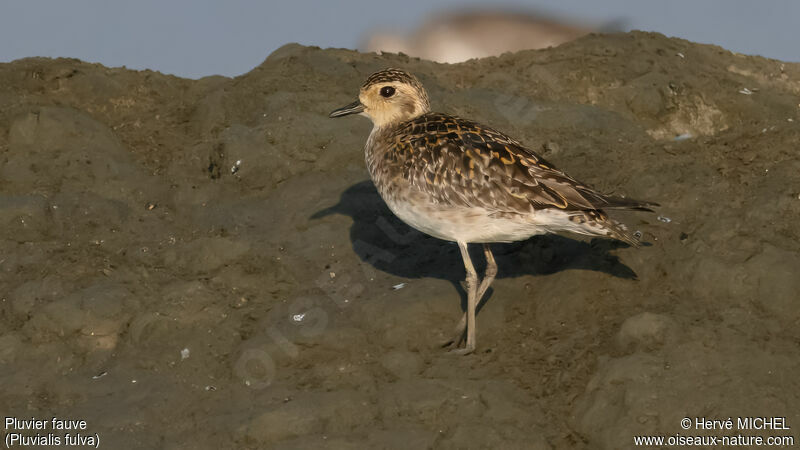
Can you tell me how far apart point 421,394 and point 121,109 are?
23.7 feet

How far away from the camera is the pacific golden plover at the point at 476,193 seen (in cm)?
772

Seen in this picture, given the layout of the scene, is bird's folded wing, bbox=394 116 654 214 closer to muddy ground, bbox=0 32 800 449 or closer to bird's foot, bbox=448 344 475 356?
muddy ground, bbox=0 32 800 449

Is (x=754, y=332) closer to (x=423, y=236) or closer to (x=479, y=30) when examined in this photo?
(x=423, y=236)

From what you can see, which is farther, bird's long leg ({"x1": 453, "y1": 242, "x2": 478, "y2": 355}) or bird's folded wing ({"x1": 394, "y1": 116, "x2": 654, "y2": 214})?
bird's long leg ({"x1": 453, "y1": 242, "x2": 478, "y2": 355})

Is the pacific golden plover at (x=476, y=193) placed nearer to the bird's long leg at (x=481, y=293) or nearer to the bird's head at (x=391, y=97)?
the bird's long leg at (x=481, y=293)

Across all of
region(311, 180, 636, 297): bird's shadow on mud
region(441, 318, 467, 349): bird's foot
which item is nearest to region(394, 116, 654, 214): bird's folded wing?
region(311, 180, 636, 297): bird's shadow on mud

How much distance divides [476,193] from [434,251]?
6.24 feet

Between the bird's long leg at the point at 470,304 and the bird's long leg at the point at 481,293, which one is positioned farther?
the bird's long leg at the point at 481,293

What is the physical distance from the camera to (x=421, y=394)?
24.1 feet

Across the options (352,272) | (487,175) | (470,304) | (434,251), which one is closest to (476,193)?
(487,175)

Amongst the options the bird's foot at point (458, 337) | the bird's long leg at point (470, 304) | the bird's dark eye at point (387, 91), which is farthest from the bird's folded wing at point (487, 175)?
the bird's foot at point (458, 337)

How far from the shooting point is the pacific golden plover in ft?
25.3

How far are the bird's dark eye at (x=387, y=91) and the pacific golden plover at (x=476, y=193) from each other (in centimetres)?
51

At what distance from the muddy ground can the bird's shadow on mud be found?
3cm
